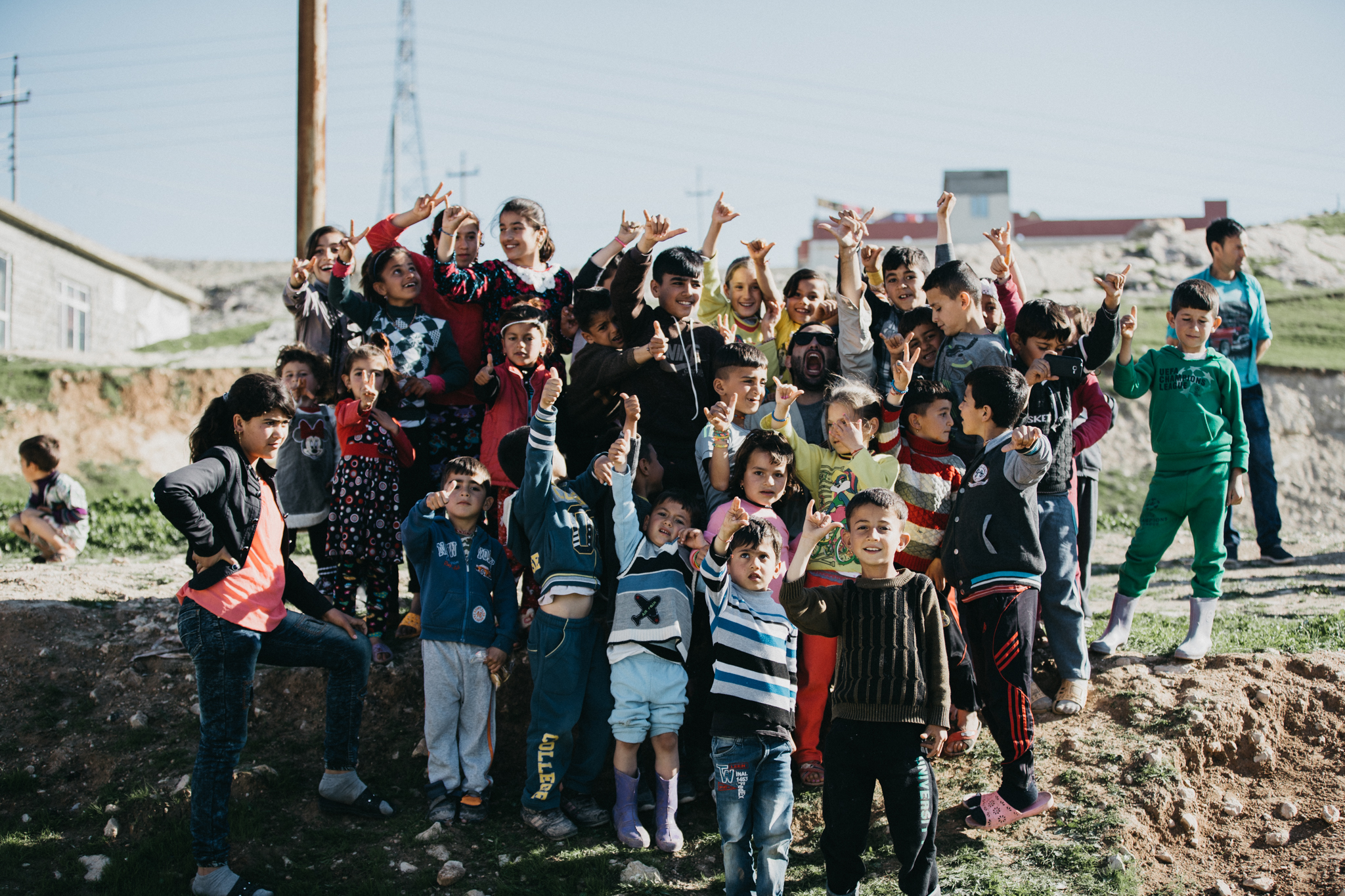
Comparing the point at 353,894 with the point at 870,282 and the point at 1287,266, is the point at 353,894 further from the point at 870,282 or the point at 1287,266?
the point at 1287,266

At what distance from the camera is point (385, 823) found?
4465 millimetres

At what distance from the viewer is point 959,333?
5.20 metres

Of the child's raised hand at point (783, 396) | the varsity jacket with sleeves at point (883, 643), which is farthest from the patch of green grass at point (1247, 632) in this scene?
the child's raised hand at point (783, 396)

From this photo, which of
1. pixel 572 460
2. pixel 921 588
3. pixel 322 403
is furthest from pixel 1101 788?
pixel 322 403

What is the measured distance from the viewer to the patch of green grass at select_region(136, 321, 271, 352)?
18.2 meters

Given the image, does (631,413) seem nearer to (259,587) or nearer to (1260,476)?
(259,587)

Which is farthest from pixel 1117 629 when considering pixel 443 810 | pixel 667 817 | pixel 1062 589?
pixel 443 810

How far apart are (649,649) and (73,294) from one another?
21.3m

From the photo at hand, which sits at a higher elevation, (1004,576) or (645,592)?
(1004,576)

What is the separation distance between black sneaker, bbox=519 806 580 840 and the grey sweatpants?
31cm

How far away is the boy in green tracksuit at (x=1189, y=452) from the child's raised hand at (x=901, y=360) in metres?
1.12

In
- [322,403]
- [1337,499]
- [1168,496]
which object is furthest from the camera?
[1337,499]

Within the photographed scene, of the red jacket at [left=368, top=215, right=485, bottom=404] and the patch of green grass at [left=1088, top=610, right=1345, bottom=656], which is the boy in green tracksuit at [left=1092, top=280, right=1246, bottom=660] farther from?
the red jacket at [left=368, top=215, right=485, bottom=404]

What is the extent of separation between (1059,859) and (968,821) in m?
0.38
